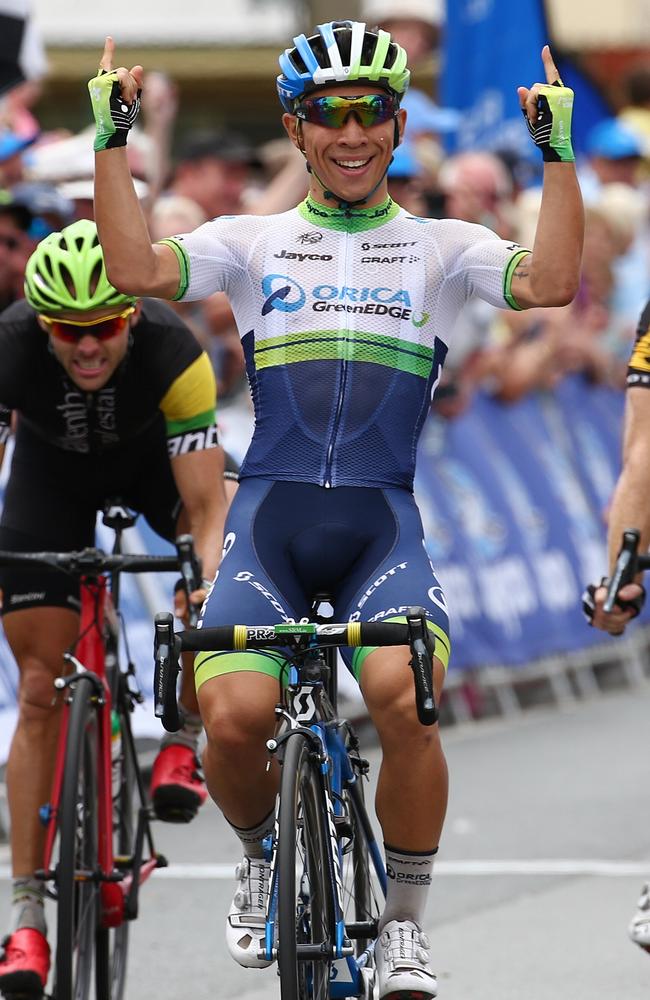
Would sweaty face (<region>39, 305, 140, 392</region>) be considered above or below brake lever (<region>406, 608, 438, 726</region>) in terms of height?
above

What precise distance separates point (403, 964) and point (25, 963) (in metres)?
1.37

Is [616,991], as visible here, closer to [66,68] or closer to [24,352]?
[24,352]

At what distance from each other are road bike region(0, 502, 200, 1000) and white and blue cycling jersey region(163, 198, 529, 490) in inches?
30.2

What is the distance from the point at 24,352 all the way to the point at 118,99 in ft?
4.63

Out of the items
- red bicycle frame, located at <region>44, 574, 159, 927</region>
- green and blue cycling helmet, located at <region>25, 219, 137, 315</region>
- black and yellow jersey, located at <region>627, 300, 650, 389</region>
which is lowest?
red bicycle frame, located at <region>44, 574, 159, 927</region>

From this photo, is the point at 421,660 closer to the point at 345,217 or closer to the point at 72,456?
the point at 345,217

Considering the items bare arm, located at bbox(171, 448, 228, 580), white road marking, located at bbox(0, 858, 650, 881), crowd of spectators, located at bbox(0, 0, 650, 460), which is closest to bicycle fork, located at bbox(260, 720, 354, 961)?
bare arm, located at bbox(171, 448, 228, 580)

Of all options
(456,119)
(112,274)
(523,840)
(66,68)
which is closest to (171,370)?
(112,274)

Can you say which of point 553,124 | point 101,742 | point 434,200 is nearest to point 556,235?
point 553,124

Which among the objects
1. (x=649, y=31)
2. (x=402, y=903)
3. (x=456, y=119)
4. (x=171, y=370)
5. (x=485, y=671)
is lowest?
(x=402, y=903)

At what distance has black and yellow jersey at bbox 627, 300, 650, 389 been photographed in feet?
20.0

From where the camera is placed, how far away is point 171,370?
6.32m

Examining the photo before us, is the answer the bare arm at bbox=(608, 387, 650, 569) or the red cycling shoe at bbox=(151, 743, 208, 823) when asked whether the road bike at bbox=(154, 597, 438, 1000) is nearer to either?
the bare arm at bbox=(608, 387, 650, 569)

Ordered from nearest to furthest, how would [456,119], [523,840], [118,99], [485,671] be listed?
1. [118,99]
2. [523,840]
3. [485,671]
4. [456,119]
